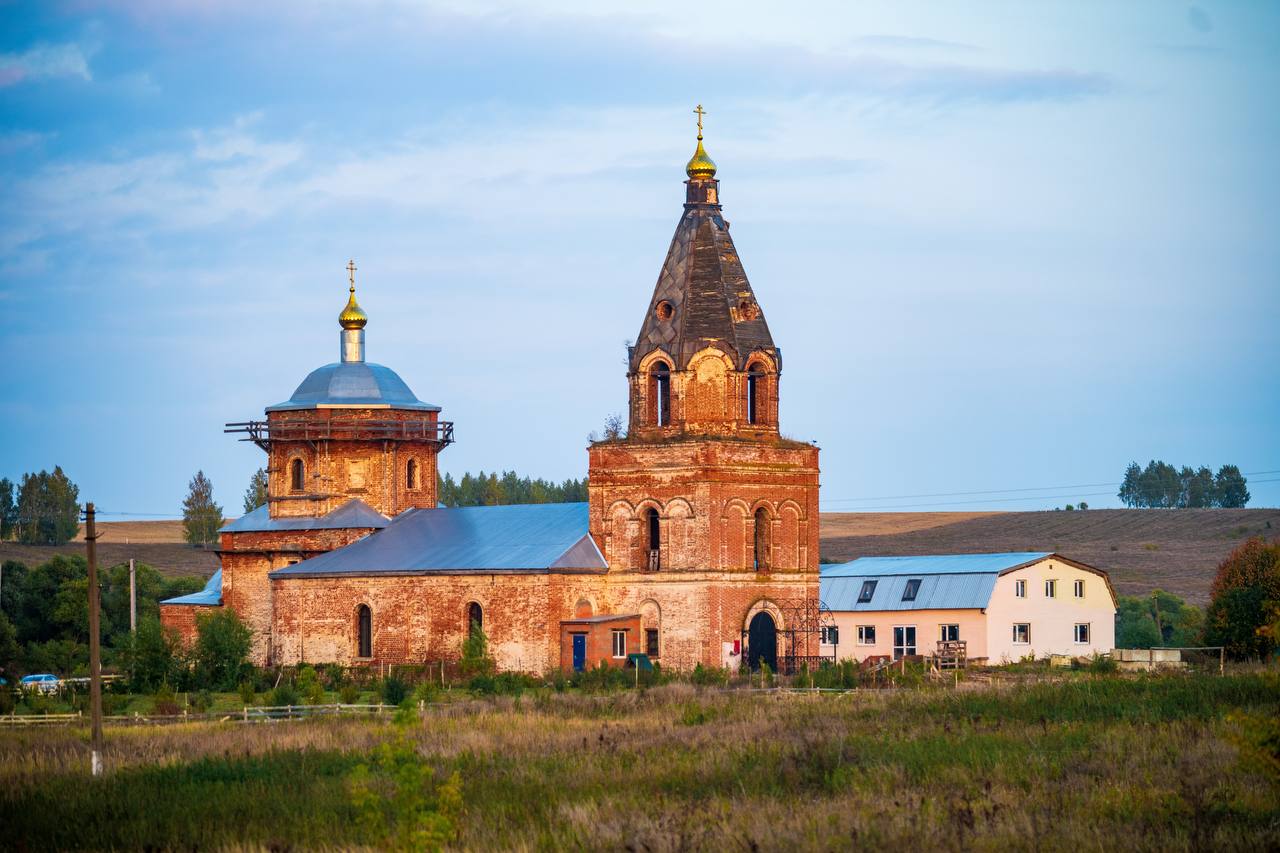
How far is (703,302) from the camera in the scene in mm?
45000

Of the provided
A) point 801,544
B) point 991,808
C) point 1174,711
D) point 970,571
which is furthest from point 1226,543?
point 991,808

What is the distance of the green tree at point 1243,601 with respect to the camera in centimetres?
4506

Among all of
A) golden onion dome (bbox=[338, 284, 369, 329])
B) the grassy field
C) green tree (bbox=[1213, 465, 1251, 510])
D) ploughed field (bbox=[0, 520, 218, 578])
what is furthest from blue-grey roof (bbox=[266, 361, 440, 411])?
green tree (bbox=[1213, 465, 1251, 510])

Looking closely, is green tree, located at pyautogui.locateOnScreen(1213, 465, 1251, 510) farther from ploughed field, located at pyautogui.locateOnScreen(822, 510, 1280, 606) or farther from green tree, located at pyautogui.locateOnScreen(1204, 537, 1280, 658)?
green tree, located at pyautogui.locateOnScreen(1204, 537, 1280, 658)

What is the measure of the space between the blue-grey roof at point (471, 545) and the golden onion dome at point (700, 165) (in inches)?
371

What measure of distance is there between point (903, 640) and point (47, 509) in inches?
2484

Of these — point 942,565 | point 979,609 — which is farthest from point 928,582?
point 979,609

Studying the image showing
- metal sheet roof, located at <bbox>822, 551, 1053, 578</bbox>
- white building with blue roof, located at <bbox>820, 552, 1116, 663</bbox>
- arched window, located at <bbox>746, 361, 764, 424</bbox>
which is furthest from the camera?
metal sheet roof, located at <bbox>822, 551, 1053, 578</bbox>

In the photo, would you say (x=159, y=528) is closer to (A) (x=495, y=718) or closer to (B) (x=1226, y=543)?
(B) (x=1226, y=543)

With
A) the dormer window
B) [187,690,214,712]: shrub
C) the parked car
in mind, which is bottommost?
[187,690,214,712]: shrub

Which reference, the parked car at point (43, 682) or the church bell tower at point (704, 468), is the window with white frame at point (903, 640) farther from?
the parked car at point (43, 682)

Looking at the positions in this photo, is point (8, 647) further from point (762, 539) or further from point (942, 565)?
point (942, 565)

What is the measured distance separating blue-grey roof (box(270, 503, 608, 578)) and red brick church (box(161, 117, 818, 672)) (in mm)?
79

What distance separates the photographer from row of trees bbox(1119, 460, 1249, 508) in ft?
393
